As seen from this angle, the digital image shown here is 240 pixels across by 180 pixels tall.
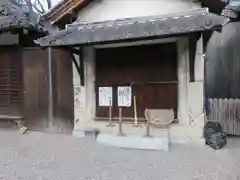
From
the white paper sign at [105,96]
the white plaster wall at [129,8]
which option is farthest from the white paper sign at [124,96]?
the white plaster wall at [129,8]

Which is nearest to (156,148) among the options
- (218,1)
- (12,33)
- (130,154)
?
(130,154)

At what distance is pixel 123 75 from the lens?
9.19 meters

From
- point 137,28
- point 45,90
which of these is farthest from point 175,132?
point 45,90

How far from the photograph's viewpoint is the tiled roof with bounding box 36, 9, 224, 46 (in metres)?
7.39

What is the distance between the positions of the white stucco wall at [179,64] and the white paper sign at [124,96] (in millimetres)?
771

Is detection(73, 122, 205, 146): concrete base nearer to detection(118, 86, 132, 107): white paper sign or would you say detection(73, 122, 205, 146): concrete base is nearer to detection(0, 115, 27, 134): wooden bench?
detection(118, 86, 132, 107): white paper sign

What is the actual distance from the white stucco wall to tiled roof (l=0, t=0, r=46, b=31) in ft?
5.57

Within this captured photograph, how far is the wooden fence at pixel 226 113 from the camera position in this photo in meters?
9.48

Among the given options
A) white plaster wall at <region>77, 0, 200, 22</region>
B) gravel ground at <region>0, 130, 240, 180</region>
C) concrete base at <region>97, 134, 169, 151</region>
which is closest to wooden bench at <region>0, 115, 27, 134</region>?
gravel ground at <region>0, 130, 240, 180</region>

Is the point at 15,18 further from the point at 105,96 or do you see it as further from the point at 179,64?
the point at 179,64

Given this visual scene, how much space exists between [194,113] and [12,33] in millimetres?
6043

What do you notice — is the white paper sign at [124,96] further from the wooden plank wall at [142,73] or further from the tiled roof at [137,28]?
the tiled roof at [137,28]

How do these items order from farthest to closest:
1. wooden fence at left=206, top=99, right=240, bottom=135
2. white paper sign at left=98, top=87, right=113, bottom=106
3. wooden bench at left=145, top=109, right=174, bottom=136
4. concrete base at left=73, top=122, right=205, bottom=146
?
1. wooden fence at left=206, top=99, right=240, bottom=135
2. white paper sign at left=98, top=87, right=113, bottom=106
3. wooden bench at left=145, top=109, right=174, bottom=136
4. concrete base at left=73, top=122, right=205, bottom=146

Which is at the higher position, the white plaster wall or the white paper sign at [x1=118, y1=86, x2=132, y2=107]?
the white plaster wall
